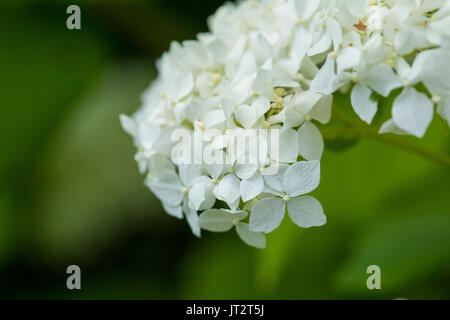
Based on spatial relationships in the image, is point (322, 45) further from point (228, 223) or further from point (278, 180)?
point (228, 223)

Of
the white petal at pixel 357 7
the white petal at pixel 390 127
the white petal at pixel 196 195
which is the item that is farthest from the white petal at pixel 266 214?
the white petal at pixel 357 7

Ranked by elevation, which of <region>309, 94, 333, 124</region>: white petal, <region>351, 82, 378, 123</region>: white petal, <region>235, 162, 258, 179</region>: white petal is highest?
<region>309, 94, 333, 124</region>: white petal

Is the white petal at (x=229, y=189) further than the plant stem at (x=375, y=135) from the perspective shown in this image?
No

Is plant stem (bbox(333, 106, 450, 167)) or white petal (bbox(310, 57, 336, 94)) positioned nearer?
white petal (bbox(310, 57, 336, 94))

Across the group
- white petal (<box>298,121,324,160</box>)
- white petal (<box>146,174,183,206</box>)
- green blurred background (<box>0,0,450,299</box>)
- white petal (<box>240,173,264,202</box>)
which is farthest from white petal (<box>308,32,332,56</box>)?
green blurred background (<box>0,0,450,299</box>)

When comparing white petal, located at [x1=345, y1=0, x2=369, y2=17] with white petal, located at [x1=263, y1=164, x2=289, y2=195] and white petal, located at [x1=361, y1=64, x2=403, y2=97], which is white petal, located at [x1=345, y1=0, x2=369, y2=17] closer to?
white petal, located at [x1=361, y1=64, x2=403, y2=97]

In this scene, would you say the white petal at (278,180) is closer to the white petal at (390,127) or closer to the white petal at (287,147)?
the white petal at (287,147)

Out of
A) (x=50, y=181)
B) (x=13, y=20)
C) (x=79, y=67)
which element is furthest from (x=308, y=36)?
(x=50, y=181)
